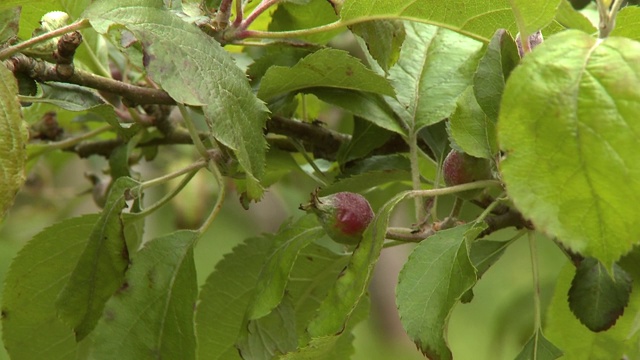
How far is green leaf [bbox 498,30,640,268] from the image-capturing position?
57 centimetres

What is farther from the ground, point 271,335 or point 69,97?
point 69,97


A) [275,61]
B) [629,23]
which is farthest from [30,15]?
[629,23]

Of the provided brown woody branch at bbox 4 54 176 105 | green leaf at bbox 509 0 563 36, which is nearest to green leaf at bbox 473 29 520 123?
green leaf at bbox 509 0 563 36

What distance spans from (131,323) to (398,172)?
0.32m

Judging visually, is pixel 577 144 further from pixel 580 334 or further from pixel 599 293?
pixel 580 334

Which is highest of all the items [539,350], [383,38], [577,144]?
[577,144]

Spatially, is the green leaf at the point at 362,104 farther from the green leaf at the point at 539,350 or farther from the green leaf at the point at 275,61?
the green leaf at the point at 539,350

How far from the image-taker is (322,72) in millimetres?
857

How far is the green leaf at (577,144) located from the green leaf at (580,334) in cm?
36

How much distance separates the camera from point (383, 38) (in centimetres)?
87

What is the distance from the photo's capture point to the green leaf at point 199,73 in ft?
2.36

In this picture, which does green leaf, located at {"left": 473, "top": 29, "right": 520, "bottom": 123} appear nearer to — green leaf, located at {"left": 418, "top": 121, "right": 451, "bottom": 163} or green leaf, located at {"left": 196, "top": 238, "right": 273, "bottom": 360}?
green leaf, located at {"left": 418, "top": 121, "right": 451, "bottom": 163}

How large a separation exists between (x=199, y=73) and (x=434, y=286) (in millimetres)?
258

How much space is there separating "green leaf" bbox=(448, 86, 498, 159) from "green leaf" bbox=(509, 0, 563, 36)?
0.09 m
